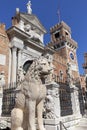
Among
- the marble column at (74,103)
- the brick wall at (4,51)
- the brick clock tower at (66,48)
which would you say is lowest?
the marble column at (74,103)

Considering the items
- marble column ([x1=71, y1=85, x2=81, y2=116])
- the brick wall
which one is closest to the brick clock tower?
the brick wall

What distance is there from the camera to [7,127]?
6449 mm

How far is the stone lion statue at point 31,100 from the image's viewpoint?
3.53m

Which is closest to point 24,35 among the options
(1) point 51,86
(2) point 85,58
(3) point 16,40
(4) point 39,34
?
(3) point 16,40

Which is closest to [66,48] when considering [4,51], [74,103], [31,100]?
[4,51]

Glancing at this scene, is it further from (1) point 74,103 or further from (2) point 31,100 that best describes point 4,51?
(2) point 31,100

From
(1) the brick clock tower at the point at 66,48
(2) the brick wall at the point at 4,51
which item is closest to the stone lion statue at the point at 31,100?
(2) the brick wall at the point at 4,51

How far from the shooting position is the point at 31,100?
354cm

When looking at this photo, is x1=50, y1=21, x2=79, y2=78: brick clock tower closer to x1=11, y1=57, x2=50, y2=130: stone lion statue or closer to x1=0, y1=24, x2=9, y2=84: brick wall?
x1=0, y1=24, x2=9, y2=84: brick wall

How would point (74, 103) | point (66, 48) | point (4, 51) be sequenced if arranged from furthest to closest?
point (66, 48) → point (4, 51) → point (74, 103)

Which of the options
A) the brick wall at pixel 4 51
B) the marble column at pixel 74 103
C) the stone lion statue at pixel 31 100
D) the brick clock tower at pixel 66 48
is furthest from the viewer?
the brick clock tower at pixel 66 48

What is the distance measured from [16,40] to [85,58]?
85.1 feet

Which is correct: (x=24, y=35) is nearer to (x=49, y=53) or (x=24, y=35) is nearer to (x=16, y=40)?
(x=16, y=40)

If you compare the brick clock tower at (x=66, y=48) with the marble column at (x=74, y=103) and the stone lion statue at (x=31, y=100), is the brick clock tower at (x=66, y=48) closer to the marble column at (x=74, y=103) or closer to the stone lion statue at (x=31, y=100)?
the marble column at (x=74, y=103)
